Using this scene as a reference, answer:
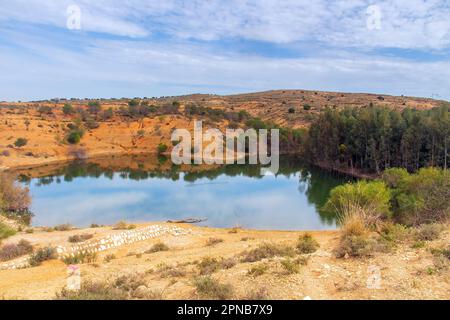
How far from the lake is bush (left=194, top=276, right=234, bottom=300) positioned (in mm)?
15368

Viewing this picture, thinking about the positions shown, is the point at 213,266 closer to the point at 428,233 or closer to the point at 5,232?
the point at 428,233

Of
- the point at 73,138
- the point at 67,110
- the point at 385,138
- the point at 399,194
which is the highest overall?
the point at 67,110

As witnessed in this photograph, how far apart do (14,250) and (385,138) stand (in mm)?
31592

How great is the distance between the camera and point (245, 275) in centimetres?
561

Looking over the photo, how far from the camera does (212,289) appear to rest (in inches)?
193

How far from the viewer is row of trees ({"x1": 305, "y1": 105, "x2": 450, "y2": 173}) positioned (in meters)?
31.8

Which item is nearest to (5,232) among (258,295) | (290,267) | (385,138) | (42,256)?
(42,256)

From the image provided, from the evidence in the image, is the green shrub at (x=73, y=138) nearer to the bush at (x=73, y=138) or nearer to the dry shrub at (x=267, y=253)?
the bush at (x=73, y=138)

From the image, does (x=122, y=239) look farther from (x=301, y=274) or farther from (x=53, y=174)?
(x=53, y=174)

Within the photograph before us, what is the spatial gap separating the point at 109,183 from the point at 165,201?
1029cm

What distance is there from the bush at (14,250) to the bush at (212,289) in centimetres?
939

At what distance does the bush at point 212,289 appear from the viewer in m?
4.73

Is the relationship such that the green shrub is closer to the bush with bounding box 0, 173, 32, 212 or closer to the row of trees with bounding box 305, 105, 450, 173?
the bush with bounding box 0, 173, 32, 212

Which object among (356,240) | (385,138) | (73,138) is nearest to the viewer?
(356,240)
